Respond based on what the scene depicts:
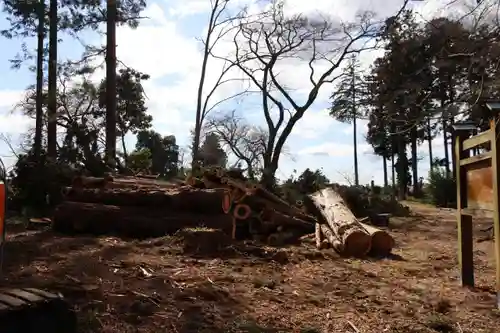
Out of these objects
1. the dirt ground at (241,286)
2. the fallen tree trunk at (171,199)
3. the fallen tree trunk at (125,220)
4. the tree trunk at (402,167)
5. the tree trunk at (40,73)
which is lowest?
the dirt ground at (241,286)

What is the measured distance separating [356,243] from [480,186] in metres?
3.50

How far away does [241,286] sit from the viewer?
709cm

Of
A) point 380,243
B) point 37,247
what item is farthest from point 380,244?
point 37,247

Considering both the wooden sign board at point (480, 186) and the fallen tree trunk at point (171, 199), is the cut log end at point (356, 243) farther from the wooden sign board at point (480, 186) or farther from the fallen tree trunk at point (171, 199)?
the wooden sign board at point (480, 186)

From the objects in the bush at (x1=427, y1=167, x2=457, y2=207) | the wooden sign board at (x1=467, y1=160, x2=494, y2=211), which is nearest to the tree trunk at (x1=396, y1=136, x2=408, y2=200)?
the bush at (x1=427, y1=167, x2=457, y2=207)

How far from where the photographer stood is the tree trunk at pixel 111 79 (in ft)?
68.7

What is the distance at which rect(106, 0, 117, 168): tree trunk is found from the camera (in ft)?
68.7

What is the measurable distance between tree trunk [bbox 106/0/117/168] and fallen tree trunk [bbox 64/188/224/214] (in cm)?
814

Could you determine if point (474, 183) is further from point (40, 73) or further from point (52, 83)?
point (40, 73)

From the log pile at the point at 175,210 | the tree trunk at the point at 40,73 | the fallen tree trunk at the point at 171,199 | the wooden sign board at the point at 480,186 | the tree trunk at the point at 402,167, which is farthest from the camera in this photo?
the tree trunk at the point at 402,167

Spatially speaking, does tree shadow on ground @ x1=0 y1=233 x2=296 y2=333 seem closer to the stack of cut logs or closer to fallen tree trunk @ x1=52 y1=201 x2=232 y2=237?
fallen tree trunk @ x1=52 y1=201 x2=232 y2=237

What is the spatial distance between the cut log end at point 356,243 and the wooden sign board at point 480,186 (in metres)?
2.91

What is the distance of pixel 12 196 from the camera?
16.6m

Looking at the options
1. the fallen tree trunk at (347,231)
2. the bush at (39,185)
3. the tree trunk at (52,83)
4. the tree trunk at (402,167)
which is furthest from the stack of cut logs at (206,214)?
the tree trunk at (402,167)
